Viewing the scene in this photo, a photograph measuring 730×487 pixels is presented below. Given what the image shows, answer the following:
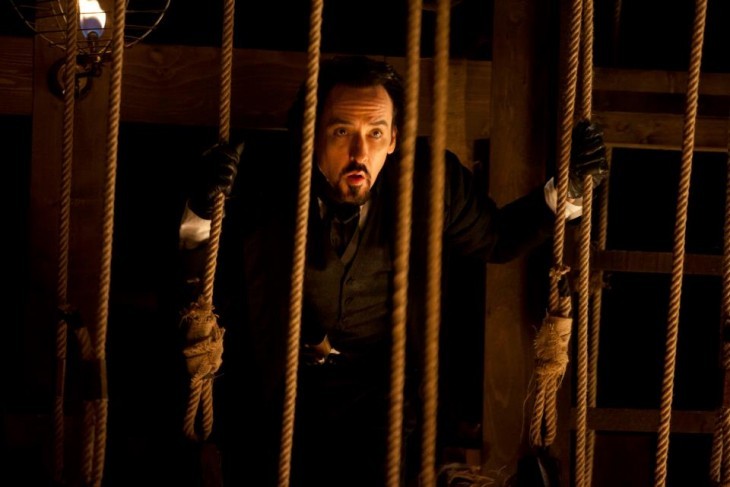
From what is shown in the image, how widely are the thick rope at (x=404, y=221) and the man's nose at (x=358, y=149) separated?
2.98 ft

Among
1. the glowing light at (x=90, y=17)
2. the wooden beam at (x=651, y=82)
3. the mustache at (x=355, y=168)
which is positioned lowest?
the mustache at (x=355, y=168)

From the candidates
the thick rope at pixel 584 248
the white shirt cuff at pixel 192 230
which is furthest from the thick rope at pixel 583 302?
the white shirt cuff at pixel 192 230

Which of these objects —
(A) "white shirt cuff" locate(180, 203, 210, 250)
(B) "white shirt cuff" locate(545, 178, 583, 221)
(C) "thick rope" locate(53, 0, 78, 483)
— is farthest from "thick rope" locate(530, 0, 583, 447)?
(C) "thick rope" locate(53, 0, 78, 483)

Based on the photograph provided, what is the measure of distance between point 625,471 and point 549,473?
6.18ft

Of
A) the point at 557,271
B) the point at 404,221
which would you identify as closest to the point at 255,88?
the point at 557,271

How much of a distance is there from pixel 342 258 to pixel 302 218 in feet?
2.81

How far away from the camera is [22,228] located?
363 cm

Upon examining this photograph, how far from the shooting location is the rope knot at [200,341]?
5.10 feet

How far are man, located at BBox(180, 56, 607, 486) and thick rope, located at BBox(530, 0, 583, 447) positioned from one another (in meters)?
0.41

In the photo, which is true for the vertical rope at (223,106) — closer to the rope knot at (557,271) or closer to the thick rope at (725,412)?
the rope knot at (557,271)

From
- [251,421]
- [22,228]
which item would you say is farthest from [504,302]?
[22,228]

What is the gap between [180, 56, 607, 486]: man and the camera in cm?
200

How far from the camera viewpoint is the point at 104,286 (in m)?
1.38

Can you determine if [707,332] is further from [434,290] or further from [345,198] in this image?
[434,290]
